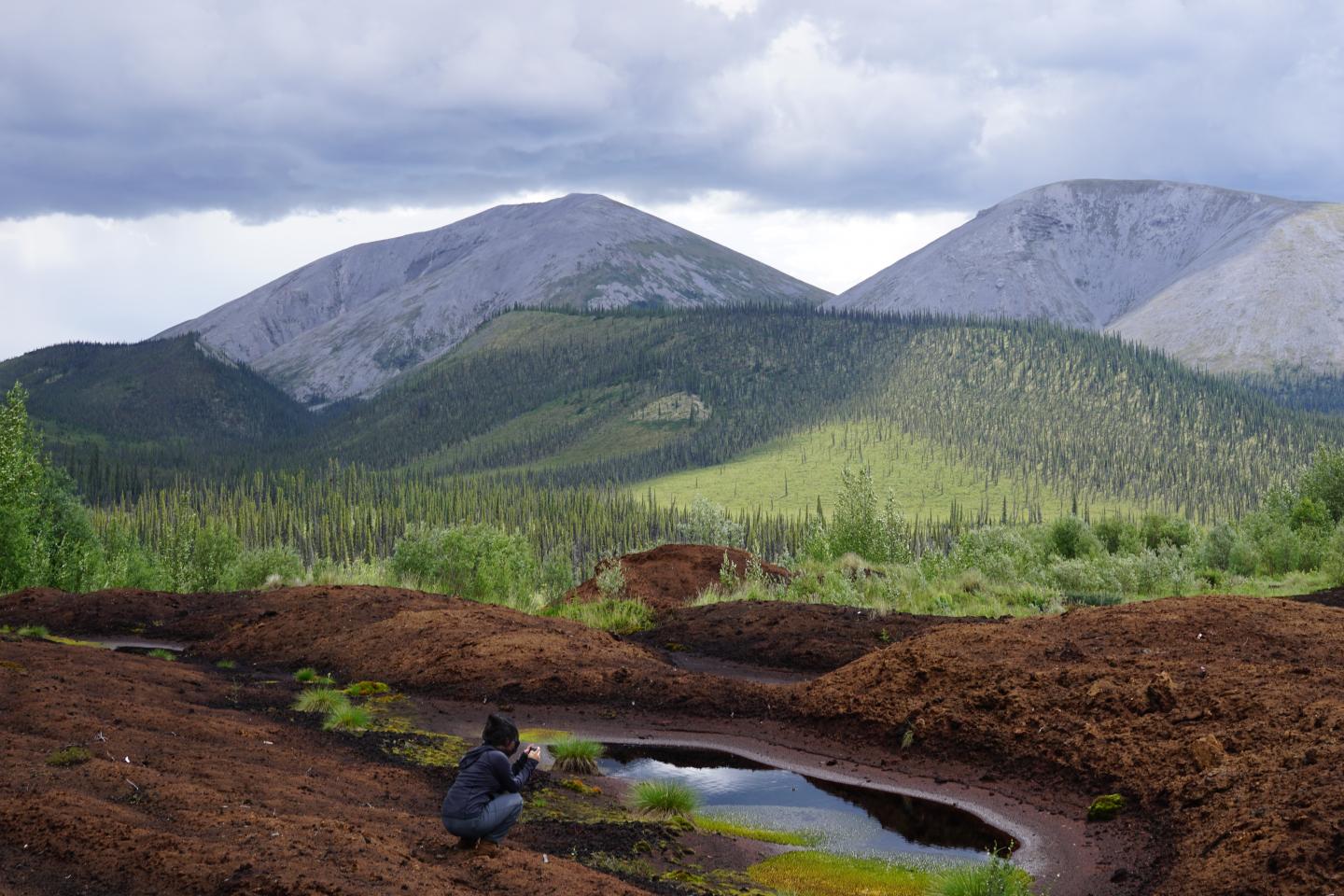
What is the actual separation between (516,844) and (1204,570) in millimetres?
29777

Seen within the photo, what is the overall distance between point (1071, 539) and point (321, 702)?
111ft

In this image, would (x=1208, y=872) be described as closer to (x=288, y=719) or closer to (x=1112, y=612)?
(x=1112, y=612)

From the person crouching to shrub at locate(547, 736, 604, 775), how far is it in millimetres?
5354

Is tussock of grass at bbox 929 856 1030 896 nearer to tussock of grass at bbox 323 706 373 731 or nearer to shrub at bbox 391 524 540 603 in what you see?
tussock of grass at bbox 323 706 373 731

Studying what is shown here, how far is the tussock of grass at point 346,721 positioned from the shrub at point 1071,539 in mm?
32619

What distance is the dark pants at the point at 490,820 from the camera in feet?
37.0

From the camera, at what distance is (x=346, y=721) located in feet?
60.7

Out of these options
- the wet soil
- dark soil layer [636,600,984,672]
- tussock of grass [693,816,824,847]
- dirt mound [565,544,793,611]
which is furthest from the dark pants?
dirt mound [565,544,793,611]

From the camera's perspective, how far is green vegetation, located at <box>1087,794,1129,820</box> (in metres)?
14.5

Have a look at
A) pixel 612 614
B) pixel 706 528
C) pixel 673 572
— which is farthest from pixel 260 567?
pixel 612 614

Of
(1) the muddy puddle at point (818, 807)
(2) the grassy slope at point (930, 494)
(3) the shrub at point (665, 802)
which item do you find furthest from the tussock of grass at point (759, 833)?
(2) the grassy slope at point (930, 494)

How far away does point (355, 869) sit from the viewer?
9906 millimetres

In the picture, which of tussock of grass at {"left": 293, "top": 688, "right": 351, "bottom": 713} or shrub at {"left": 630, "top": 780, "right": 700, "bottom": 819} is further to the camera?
tussock of grass at {"left": 293, "top": 688, "right": 351, "bottom": 713}

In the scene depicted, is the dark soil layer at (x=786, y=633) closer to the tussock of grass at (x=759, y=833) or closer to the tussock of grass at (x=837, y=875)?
the tussock of grass at (x=759, y=833)
